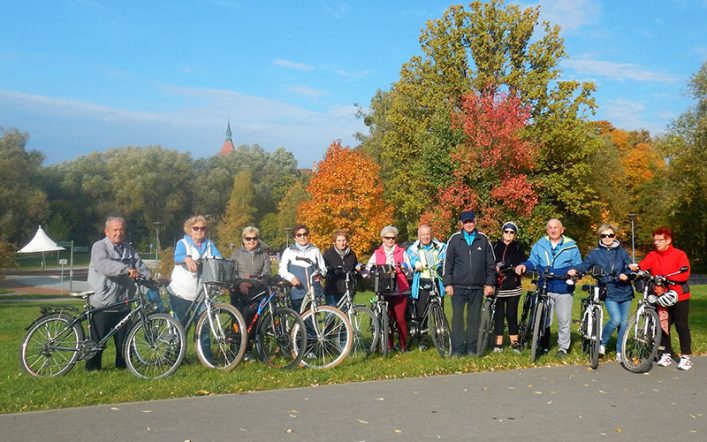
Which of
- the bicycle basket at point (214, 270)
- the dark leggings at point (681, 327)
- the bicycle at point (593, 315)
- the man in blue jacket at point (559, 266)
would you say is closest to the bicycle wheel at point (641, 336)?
the bicycle at point (593, 315)

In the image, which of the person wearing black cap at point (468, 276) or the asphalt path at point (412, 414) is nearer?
the asphalt path at point (412, 414)

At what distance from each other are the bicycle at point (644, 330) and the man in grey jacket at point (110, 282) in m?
6.03

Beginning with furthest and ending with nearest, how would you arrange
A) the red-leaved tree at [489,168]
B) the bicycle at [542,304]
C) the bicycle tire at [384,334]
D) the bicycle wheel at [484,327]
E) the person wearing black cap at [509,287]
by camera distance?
the red-leaved tree at [489,168], the person wearing black cap at [509,287], the bicycle wheel at [484,327], the bicycle tire at [384,334], the bicycle at [542,304]

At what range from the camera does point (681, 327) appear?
8703mm

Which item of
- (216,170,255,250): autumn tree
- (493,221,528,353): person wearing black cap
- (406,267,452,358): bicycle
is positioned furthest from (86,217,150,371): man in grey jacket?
(216,170,255,250): autumn tree

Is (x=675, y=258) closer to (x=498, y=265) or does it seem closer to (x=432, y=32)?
(x=498, y=265)

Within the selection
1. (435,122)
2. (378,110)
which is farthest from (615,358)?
(378,110)

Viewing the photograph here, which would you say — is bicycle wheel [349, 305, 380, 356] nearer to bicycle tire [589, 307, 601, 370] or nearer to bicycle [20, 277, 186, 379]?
bicycle [20, 277, 186, 379]

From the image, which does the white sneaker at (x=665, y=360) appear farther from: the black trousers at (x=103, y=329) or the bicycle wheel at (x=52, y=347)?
the bicycle wheel at (x=52, y=347)

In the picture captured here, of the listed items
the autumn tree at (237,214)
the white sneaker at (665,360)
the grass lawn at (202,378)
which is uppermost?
the autumn tree at (237,214)

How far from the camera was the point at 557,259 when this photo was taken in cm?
929

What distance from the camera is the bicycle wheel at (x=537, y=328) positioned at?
865 cm

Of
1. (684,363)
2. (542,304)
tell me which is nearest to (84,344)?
(542,304)

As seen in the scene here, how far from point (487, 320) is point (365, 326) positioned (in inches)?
65.8
